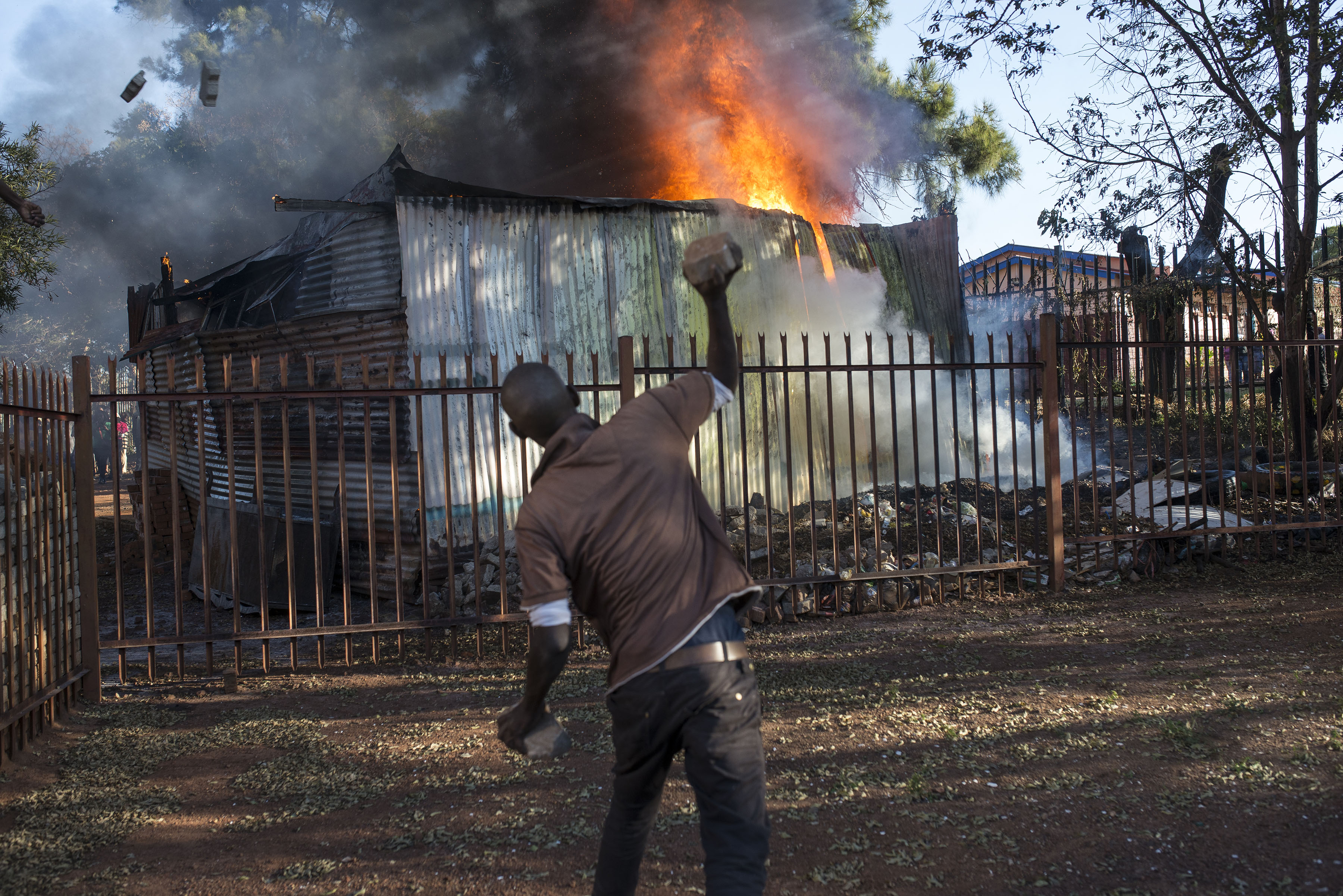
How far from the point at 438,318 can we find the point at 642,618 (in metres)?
7.63

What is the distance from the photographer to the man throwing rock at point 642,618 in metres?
2.27

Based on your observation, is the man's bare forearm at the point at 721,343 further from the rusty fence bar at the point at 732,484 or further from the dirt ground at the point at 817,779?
the rusty fence bar at the point at 732,484

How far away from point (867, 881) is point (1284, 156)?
11332 millimetres

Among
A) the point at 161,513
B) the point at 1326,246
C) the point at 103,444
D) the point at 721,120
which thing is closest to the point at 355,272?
the point at 161,513

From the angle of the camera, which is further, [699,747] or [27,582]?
[27,582]

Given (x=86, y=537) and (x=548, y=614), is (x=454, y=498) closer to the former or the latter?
(x=86, y=537)

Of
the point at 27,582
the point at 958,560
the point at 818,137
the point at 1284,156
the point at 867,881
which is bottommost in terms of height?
the point at 867,881

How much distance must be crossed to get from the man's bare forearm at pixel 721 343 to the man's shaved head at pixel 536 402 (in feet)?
1.58

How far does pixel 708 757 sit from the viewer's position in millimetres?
2260

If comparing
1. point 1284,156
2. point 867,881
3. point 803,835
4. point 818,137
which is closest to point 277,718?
point 803,835

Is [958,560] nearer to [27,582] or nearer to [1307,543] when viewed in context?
[1307,543]

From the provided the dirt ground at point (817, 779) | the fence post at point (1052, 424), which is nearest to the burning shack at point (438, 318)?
the fence post at point (1052, 424)

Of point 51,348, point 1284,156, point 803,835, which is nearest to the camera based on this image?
point 803,835

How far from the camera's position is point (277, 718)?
5215 millimetres
